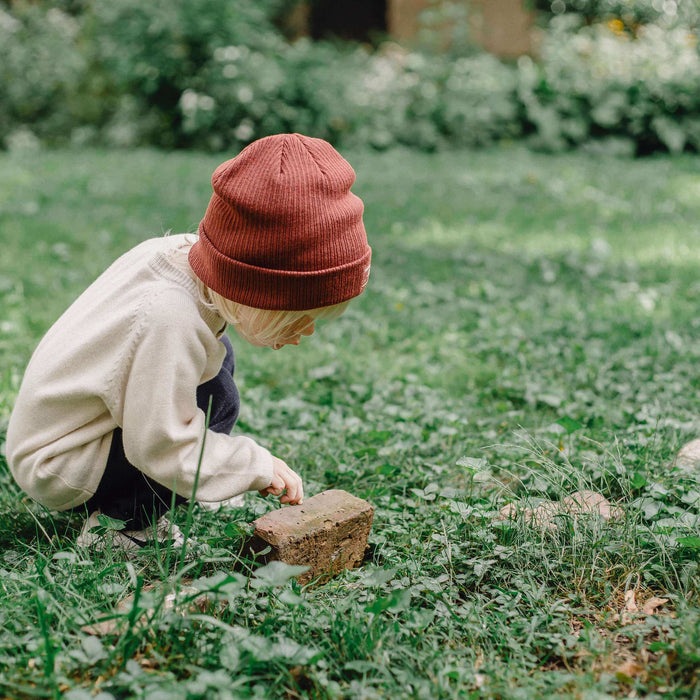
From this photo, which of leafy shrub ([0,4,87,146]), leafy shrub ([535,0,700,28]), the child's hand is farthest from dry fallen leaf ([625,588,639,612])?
leafy shrub ([535,0,700,28])

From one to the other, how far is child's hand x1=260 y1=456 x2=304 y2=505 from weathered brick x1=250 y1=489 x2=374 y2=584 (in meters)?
0.03

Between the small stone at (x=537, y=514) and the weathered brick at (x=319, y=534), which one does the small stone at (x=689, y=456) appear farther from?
the weathered brick at (x=319, y=534)

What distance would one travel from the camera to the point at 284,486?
78.5 inches

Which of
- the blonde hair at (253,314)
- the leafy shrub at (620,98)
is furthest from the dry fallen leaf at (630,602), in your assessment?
the leafy shrub at (620,98)

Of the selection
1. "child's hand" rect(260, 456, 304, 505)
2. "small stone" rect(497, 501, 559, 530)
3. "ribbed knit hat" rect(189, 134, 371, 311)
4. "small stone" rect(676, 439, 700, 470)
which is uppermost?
"ribbed knit hat" rect(189, 134, 371, 311)

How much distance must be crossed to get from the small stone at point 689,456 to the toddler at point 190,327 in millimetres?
1194

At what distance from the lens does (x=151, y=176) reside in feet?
23.8

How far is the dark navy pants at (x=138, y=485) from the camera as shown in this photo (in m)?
Answer: 2.01

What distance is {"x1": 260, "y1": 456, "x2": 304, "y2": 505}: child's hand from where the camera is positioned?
198 cm

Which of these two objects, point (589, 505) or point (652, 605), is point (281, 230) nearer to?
point (589, 505)

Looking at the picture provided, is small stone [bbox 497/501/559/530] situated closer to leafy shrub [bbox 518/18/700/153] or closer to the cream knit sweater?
the cream knit sweater

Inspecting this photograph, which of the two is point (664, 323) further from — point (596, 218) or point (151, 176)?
point (151, 176)

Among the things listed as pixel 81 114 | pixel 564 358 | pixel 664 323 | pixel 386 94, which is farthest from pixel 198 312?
pixel 81 114

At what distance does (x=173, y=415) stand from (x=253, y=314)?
29cm
